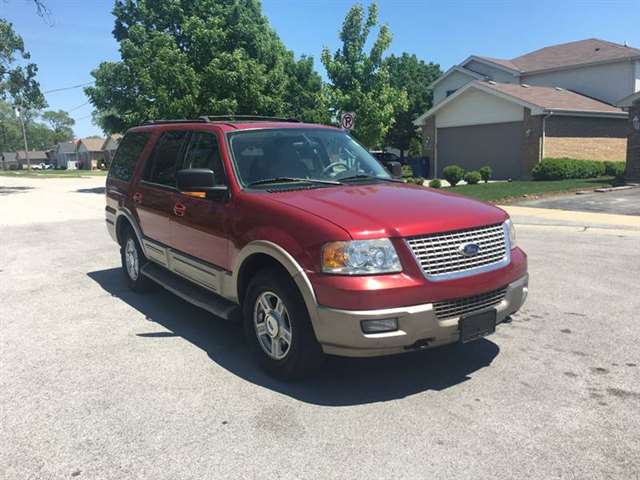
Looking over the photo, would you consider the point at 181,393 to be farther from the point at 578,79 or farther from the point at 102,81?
the point at 578,79

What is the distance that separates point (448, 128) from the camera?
101ft

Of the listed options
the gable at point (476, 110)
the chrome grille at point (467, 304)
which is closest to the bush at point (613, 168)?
the gable at point (476, 110)

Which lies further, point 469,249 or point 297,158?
point 297,158

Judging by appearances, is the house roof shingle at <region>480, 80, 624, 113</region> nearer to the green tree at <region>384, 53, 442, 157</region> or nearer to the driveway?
the driveway

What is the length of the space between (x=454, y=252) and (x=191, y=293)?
2.56 metres

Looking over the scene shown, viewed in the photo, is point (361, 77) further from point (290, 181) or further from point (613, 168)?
point (290, 181)

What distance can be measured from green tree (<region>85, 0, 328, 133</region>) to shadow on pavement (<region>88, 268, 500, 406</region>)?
643 inches

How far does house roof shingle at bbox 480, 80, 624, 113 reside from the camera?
26406mm

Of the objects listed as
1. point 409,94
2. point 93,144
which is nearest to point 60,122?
point 93,144

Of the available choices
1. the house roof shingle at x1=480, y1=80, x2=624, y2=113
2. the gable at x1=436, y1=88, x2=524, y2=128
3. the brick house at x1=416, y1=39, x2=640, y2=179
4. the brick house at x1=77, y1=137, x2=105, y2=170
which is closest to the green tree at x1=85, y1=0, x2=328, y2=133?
the gable at x1=436, y1=88, x2=524, y2=128

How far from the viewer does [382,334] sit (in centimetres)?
360

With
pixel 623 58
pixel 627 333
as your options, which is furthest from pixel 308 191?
pixel 623 58

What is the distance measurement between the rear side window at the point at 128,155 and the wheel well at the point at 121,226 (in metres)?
0.49

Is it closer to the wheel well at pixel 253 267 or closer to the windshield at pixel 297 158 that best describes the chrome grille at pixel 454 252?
the wheel well at pixel 253 267
